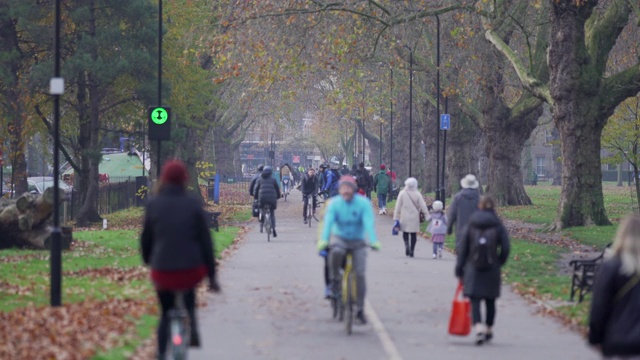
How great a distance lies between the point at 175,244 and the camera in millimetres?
9227

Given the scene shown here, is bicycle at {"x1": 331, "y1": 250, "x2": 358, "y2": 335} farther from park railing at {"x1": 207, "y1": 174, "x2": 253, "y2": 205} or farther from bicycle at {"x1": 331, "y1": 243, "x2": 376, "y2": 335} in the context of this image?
park railing at {"x1": 207, "y1": 174, "x2": 253, "y2": 205}

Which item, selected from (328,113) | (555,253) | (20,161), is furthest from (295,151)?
(555,253)

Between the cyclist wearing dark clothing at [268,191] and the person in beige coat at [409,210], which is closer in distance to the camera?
the person in beige coat at [409,210]

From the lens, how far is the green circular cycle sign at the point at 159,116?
24469 millimetres

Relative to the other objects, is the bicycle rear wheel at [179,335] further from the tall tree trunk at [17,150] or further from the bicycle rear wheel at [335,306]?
the tall tree trunk at [17,150]

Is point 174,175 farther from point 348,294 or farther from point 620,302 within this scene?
point 348,294

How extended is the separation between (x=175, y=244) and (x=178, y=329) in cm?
63

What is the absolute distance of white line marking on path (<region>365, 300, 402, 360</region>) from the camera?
11.5m

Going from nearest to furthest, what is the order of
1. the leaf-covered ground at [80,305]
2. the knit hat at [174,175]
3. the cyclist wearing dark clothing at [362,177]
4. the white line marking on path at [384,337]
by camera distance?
the knit hat at [174,175]
the leaf-covered ground at [80,305]
the white line marking on path at [384,337]
the cyclist wearing dark clothing at [362,177]

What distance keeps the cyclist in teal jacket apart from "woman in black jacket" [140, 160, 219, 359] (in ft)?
13.3

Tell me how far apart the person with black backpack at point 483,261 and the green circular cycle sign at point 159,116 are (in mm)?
12958

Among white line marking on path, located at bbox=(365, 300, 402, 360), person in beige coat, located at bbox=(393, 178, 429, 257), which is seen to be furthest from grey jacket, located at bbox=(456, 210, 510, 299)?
person in beige coat, located at bbox=(393, 178, 429, 257)

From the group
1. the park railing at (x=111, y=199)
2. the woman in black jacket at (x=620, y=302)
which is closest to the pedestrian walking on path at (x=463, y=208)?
the woman in black jacket at (x=620, y=302)

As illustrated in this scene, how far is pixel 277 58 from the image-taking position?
37.7 m
